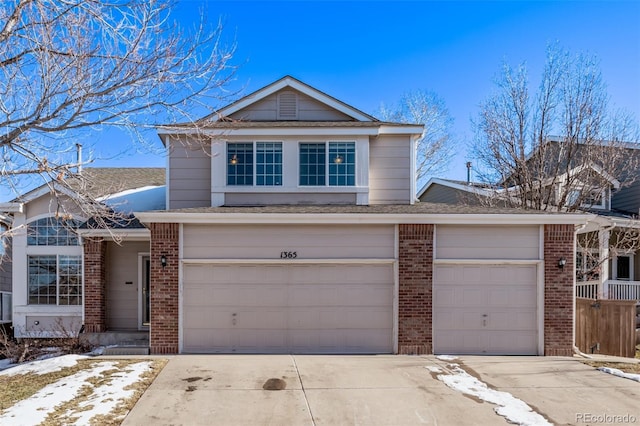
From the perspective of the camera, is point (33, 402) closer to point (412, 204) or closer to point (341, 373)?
point (341, 373)

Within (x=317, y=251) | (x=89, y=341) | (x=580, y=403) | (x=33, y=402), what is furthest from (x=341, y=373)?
(x=89, y=341)

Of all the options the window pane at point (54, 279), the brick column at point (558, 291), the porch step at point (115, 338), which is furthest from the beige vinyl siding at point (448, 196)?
the window pane at point (54, 279)

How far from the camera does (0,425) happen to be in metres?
4.96

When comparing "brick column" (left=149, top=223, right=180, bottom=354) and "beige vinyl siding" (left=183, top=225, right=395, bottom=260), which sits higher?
"beige vinyl siding" (left=183, top=225, right=395, bottom=260)

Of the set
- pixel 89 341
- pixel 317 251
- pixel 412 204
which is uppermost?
pixel 412 204

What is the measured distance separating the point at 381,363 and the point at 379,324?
1173mm

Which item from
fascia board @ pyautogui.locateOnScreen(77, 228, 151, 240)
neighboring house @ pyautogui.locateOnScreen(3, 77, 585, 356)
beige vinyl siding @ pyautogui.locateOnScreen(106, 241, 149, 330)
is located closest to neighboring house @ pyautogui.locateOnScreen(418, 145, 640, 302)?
neighboring house @ pyautogui.locateOnScreen(3, 77, 585, 356)

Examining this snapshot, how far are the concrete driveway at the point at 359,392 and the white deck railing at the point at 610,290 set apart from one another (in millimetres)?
6716

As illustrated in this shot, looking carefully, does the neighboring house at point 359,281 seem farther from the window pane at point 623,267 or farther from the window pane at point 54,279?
the window pane at point 623,267

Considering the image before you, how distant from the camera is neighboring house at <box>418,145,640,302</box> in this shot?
1365 cm

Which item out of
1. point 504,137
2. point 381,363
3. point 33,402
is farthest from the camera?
point 504,137

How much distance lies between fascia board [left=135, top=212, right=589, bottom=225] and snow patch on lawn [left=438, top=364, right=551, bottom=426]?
3054mm

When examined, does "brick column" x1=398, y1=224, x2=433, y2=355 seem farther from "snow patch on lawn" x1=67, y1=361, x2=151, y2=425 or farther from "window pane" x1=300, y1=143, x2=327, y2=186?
"snow patch on lawn" x1=67, y1=361, x2=151, y2=425

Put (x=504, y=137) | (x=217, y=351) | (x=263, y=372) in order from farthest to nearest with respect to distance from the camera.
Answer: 1. (x=504, y=137)
2. (x=217, y=351)
3. (x=263, y=372)
